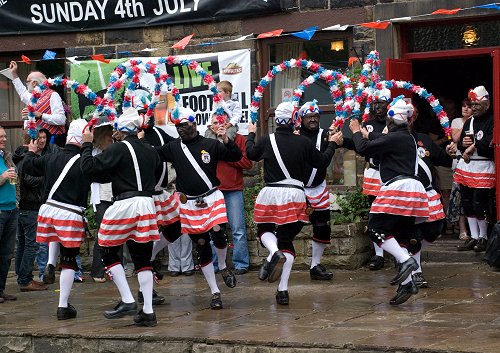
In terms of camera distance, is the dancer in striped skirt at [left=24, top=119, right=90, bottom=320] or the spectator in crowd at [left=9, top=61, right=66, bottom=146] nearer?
the dancer in striped skirt at [left=24, top=119, right=90, bottom=320]

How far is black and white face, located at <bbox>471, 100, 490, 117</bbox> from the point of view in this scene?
13859 mm

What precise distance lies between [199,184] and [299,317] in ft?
5.77

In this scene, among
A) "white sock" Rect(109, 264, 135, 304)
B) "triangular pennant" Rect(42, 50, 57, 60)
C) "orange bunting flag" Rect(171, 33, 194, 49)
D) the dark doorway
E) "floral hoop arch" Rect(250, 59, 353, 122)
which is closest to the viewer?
"white sock" Rect(109, 264, 135, 304)

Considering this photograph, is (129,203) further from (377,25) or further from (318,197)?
(377,25)

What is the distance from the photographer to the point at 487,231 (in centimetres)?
1424

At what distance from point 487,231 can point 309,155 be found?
136 inches

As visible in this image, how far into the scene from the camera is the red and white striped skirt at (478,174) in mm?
13773

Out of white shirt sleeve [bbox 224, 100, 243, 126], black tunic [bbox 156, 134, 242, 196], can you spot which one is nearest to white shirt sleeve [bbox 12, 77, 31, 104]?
white shirt sleeve [bbox 224, 100, 243, 126]

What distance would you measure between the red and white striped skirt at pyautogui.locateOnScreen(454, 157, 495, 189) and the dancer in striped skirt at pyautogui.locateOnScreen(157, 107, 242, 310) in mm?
3592

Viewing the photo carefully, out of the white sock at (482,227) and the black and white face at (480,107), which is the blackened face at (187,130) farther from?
the white sock at (482,227)

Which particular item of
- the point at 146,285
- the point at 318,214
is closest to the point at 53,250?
the point at 146,285

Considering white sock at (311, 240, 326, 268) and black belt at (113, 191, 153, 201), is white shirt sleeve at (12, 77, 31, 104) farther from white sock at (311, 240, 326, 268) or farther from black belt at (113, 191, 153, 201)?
black belt at (113, 191, 153, 201)

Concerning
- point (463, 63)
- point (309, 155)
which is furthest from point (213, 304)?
point (463, 63)

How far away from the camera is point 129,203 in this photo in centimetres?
1080
